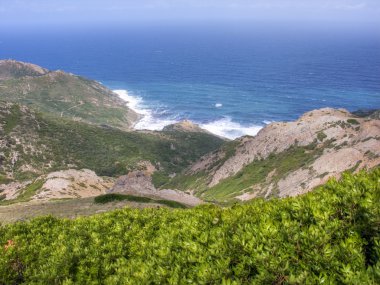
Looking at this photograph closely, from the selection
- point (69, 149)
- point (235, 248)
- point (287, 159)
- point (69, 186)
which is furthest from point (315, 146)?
point (69, 149)

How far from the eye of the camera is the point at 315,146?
102m

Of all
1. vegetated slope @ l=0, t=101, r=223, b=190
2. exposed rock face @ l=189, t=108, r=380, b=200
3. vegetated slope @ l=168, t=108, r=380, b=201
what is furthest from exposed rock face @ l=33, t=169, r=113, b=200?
exposed rock face @ l=189, t=108, r=380, b=200

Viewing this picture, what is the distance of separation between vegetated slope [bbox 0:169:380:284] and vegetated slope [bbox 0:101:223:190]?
11328cm

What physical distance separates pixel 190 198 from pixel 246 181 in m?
31.7

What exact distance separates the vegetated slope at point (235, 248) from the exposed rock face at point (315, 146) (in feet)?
154

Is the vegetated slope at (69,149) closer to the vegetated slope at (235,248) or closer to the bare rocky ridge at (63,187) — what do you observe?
the bare rocky ridge at (63,187)

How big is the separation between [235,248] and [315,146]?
96.9 metres

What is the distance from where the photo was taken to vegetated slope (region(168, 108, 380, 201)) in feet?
248

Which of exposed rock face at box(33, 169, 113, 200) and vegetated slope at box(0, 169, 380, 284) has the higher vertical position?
vegetated slope at box(0, 169, 380, 284)

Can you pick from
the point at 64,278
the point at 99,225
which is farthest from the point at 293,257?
the point at 99,225

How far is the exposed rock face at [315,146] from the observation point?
73.2 metres

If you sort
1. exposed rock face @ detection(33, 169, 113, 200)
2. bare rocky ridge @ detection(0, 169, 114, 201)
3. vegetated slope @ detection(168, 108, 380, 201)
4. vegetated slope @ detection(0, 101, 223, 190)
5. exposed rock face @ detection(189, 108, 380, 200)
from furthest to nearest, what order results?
vegetated slope @ detection(0, 101, 223, 190), bare rocky ridge @ detection(0, 169, 114, 201), exposed rock face @ detection(33, 169, 113, 200), vegetated slope @ detection(168, 108, 380, 201), exposed rock face @ detection(189, 108, 380, 200)

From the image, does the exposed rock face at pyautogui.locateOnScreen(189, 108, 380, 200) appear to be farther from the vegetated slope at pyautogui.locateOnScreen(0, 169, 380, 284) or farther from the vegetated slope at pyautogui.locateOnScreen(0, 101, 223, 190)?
the vegetated slope at pyautogui.locateOnScreen(0, 169, 380, 284)

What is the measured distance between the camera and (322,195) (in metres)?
14.7
